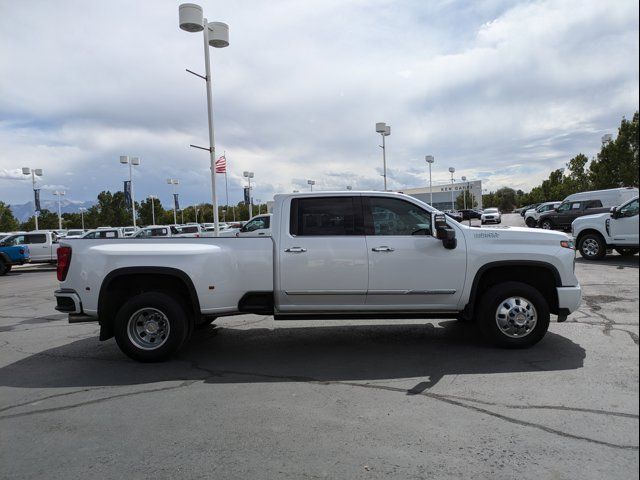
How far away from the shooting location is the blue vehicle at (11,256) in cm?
2139

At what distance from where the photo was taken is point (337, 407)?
441cm

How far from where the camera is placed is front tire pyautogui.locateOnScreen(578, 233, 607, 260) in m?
14.9

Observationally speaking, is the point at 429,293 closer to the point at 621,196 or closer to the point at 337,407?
the point at 337,407

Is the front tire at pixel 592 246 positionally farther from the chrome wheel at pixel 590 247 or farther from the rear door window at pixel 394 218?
the rear door window at pixel 394 218

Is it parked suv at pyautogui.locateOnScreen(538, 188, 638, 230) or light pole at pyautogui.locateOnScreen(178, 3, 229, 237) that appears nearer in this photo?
light pole at pyautogui.locateOnScreen(178, 3, 229, 237)

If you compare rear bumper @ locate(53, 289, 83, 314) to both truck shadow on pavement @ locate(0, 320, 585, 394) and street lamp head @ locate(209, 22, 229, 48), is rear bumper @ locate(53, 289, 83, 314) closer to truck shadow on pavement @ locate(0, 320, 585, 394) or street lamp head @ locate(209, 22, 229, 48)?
truck shadow on pavement @ locate(0, 320, 585, 394)

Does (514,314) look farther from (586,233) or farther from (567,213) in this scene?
(567,213)

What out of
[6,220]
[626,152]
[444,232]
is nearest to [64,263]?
[444,232]

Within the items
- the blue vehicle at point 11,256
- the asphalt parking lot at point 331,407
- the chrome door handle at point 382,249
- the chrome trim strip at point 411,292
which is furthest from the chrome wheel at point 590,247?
the blue vehicle at point 11,256

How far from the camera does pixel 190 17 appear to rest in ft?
46.7

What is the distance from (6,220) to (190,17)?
5743 centimetres

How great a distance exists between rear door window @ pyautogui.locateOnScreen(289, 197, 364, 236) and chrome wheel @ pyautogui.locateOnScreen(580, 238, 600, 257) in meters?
11.9

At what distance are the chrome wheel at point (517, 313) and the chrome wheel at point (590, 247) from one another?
35.5 ft

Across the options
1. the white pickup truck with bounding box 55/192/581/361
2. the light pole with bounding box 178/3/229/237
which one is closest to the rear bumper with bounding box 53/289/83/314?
the white pickup truck with bounding box 55/192/581/361
